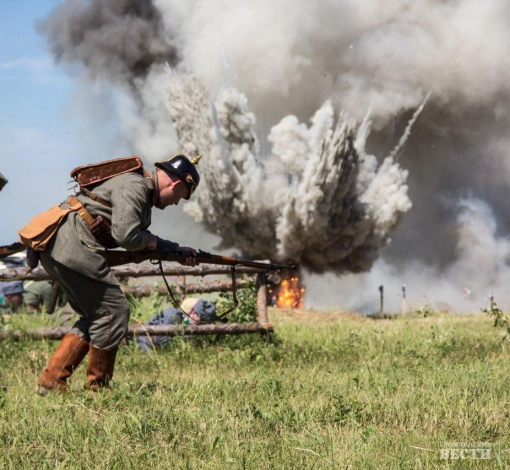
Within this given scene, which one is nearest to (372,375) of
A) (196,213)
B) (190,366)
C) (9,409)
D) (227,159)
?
(190,366)

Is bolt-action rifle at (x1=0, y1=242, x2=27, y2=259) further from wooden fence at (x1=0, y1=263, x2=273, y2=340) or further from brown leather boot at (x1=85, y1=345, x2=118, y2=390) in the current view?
brown leather boot at (x1=85, y1=345, x2=118, y2=390)

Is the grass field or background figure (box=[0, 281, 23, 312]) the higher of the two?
background figure (box=[0, 281, 23, 312])

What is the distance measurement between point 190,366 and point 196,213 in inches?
1310

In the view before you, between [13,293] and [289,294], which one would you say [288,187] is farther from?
[13,293]

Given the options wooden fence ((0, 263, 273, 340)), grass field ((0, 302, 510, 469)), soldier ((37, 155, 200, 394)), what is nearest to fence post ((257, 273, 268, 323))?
wooden fence ((0, 263, 273, 340))

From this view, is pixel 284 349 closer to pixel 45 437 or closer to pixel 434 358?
pixel 434 358

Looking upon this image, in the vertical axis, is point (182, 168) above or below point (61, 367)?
above

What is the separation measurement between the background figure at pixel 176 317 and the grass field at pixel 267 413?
2.97ft

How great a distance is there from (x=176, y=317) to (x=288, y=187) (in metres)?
30.6

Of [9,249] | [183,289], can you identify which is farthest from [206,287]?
[9,249]

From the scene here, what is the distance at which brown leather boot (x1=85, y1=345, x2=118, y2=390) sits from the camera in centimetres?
564

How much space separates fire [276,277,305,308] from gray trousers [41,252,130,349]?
30126 mm

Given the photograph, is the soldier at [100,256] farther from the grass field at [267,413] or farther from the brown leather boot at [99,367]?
the grass field at [267,413]

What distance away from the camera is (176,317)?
29.6 feet
